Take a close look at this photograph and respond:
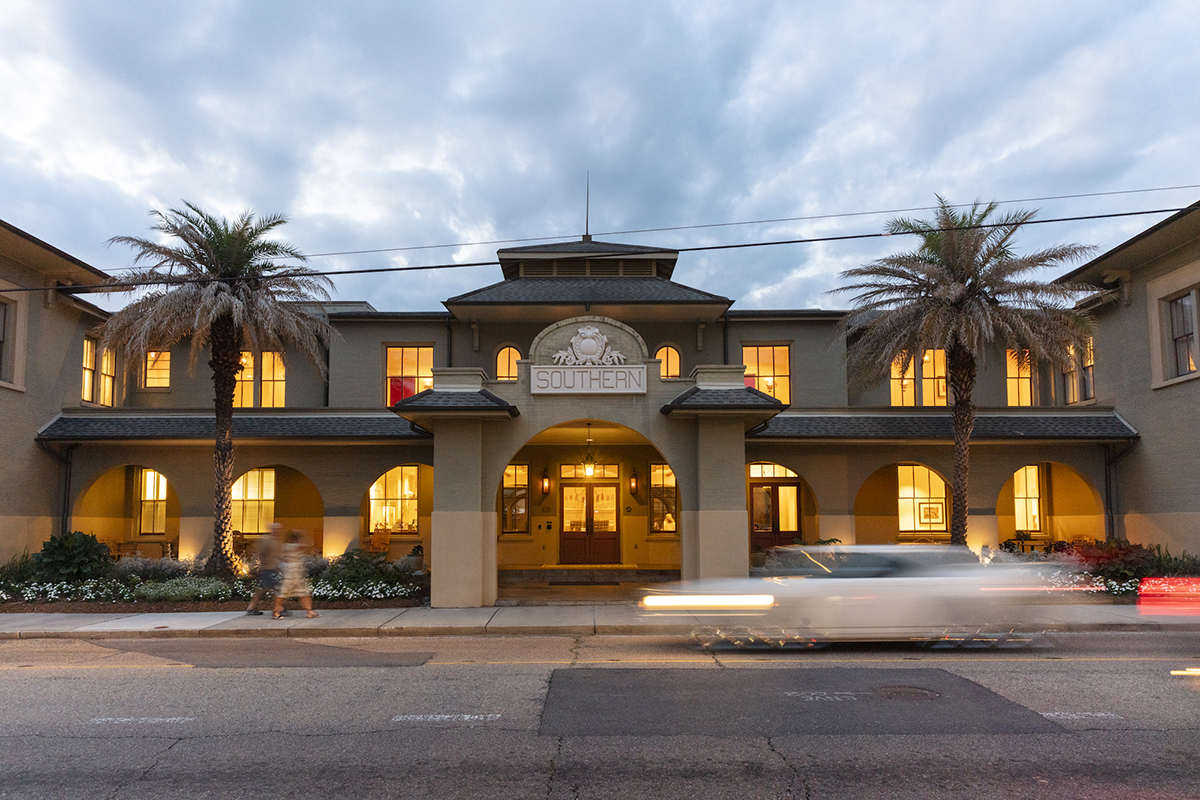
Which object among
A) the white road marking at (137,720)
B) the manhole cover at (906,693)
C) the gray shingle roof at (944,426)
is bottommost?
the manhole cover at (906,693)

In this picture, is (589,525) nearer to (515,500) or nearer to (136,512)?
(515,500)


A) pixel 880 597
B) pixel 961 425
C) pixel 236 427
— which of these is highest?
pixel 236 427

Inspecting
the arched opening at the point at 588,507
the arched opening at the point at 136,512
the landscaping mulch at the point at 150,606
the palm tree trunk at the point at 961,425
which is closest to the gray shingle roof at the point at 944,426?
the palm tree trunk at the point at 961,425

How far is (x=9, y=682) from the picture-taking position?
31.7 ft

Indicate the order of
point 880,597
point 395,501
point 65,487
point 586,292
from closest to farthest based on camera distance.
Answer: point 880,597 → point 65,487 → point 586,292 → point 395,501

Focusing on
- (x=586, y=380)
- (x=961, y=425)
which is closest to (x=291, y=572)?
(x=586, y=380)

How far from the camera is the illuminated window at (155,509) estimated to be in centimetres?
2403

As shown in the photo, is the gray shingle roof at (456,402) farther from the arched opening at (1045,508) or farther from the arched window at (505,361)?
the arched opening at (1045,508)

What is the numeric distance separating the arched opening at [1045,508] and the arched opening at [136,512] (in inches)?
886

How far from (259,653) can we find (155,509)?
1465 cm

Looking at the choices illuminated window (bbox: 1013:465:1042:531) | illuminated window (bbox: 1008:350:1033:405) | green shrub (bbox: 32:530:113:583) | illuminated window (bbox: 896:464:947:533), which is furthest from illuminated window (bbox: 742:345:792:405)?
green shrub (bbox: 32:530:113:583)

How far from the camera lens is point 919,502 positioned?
2341cm

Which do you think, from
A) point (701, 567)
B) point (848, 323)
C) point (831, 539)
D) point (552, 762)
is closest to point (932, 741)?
point (552, 762)

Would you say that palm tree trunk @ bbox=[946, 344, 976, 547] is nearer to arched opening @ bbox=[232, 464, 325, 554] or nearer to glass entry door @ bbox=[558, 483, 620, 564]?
glass entry door @ bbox=[558, 483, 620, 564]
